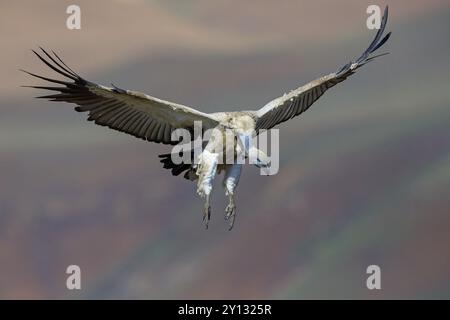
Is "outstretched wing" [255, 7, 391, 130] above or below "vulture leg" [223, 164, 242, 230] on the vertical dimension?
above

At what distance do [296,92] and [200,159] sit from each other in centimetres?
247

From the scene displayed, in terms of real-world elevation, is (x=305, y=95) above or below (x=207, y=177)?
above

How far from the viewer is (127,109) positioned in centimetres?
1892

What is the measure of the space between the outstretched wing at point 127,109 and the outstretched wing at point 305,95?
1.50 meters

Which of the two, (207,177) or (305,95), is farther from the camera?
(305,95)

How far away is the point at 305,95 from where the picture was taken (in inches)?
810

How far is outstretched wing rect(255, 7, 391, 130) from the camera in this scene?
20.1 metres

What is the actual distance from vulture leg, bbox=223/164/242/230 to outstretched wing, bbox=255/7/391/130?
1243 mm

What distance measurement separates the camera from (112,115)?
62.2 ft

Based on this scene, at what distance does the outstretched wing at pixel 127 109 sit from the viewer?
1839 centimetres

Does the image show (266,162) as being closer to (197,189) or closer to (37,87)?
(197,189)

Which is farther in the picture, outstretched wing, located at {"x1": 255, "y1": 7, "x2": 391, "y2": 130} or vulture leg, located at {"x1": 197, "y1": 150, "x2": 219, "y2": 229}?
outstretched wing, located at {"x1": 255, "y1": 7, "x2": 391, "y2": 130}

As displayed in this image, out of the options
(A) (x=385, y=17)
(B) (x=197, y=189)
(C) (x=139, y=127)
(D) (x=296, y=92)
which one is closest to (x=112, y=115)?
(C) (x=139, y=127)

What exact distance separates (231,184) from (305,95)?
2.77 metres
